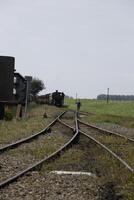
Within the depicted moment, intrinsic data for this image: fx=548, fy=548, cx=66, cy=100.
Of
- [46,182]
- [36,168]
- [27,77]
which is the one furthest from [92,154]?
[27,77]

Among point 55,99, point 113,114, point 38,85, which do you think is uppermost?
point 38,85

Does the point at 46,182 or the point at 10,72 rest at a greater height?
the point at 10,72

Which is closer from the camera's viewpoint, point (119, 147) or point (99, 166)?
point (99, 166)

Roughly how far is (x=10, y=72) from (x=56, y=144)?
1656cm

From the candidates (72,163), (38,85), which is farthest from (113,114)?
(38,85)

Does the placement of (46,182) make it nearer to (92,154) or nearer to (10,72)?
(92,154)

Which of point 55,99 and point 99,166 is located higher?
point 55,99

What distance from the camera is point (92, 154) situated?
14523 mm

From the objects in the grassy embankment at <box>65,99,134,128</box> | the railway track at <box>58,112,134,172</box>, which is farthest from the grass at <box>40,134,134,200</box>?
the grassy embankment at <box>65,99,134,128</box>

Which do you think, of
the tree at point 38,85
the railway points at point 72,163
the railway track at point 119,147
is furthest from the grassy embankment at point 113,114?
the tree at point 38,85

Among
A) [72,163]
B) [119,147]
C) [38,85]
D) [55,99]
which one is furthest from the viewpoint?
[38,85]

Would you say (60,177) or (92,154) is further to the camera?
(92,154)

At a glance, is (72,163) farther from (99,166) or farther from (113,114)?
(113,114)

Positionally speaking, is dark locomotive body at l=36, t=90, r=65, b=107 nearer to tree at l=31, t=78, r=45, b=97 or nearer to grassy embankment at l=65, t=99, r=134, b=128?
grassy embankment at l=65, t=99, r=134, b=128
